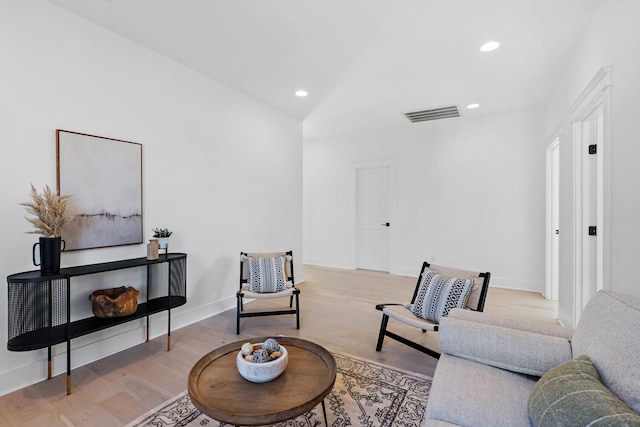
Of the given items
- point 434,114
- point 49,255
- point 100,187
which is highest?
point 434,114

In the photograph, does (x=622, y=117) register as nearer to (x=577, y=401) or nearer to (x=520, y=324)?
(x=520, y=324)

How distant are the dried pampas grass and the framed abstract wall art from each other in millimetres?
266

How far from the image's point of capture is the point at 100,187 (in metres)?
2.52

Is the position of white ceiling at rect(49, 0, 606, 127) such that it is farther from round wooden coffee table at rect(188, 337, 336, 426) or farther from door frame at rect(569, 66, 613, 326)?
round wooden coffee table at rect(188, 337, 336, 426)

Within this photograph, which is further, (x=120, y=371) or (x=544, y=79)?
(x=544, y=79)

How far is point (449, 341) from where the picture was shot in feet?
5.30

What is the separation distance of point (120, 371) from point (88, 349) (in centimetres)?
38

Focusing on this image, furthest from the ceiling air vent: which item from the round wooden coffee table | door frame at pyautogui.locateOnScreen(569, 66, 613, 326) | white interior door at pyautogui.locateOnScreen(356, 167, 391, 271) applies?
the round wooden coffee table

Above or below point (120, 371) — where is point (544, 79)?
above

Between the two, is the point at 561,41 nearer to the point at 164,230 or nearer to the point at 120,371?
the point at 164,230

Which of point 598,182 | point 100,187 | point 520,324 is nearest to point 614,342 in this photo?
point 520,324

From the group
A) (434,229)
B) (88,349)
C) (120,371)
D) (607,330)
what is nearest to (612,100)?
(607,330)

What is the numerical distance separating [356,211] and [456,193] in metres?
1.82

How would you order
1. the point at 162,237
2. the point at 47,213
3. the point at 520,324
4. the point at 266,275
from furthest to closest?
the point at 266,275, the point at 162,237, the point at 47,213, the point at 520,324
